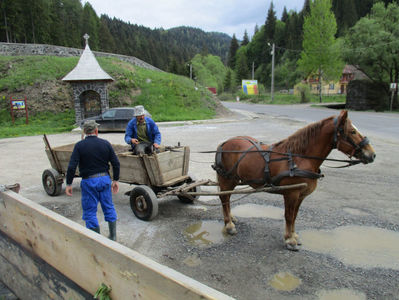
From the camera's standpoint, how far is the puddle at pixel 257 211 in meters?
5.45

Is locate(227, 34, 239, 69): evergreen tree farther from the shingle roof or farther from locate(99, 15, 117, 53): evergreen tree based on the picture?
the shingle roof

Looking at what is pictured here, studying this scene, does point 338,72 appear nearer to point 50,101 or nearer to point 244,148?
point 50,101

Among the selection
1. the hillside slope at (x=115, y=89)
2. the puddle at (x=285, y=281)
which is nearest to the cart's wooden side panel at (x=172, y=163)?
the puddle at (x=285, y=281)

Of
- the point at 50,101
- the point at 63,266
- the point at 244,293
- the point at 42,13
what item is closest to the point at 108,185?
the point at 63,266

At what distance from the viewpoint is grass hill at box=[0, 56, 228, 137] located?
2334cm

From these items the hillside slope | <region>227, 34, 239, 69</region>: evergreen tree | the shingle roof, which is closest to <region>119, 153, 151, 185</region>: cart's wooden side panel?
the shingle roof

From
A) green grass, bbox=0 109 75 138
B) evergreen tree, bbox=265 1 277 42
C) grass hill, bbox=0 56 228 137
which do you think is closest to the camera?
green grass, bbox=0 109 75 138

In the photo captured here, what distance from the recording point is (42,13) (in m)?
50.8

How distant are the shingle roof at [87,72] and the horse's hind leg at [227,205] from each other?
18.5 meters

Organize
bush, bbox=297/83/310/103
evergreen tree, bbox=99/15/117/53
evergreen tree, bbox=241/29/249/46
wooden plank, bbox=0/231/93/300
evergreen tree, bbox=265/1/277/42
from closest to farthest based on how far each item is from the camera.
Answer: wooden plank, bbox=0/231/93/300
bush, bbox=297/83/310/103
evergreen tree, bbox=99/15/117/53
evergreen tree, bbox=265/1/277/42
evergreen tree, bbox=241/29/249/46

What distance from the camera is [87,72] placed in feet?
70.6

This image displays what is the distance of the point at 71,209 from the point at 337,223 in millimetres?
5186

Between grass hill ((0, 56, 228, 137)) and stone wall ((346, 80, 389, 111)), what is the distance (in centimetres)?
1600

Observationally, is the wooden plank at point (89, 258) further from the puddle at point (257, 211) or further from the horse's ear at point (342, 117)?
the puddle at point (257, 211)
